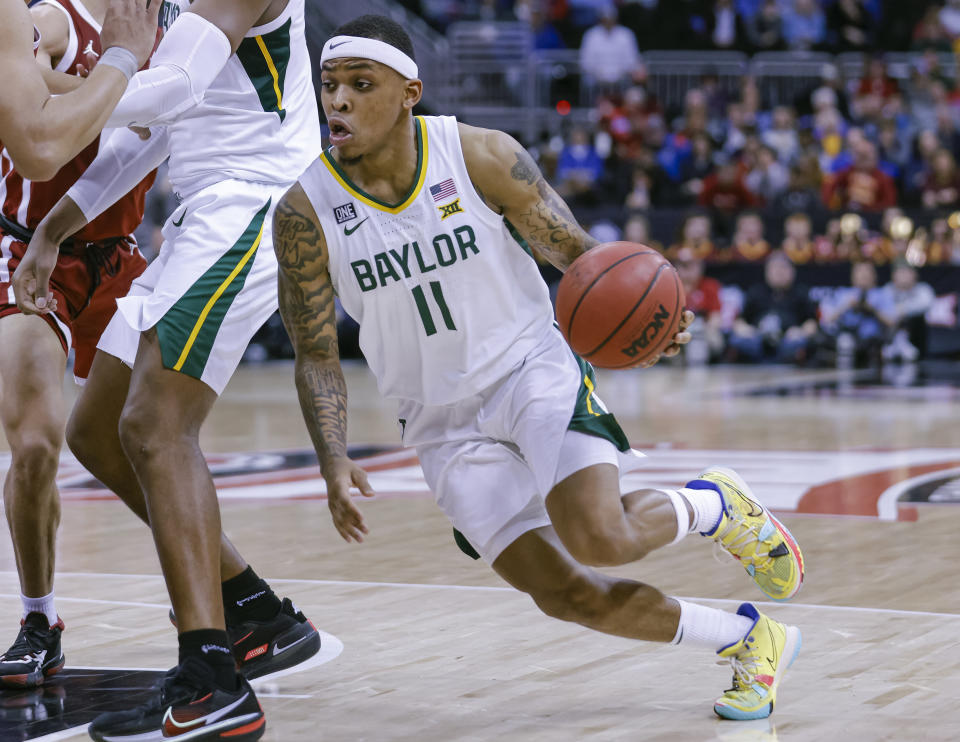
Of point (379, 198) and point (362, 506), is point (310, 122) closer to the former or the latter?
point (379, 198)

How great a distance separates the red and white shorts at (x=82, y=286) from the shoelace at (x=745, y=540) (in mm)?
2049

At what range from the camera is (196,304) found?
407 centimetres

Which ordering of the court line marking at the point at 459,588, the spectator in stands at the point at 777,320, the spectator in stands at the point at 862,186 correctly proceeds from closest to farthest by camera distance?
the court line marking at the point at 459,588
the spectator in stands at the point at 777,320
the spectator in stands at the point at 862,186

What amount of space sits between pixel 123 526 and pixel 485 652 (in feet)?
9.69

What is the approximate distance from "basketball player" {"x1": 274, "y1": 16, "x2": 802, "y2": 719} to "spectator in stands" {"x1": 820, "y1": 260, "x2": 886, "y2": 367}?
11.0 meters

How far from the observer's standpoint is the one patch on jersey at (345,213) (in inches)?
160

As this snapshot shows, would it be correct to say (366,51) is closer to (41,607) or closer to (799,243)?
(41,607)

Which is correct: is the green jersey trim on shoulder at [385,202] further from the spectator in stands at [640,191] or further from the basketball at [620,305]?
the spectator in stands at [640,191]

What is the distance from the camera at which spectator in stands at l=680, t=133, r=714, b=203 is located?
1716cm

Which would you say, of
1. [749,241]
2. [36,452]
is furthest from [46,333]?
[749,241]

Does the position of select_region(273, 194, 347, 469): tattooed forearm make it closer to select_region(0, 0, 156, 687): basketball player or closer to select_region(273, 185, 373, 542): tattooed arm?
select_region(273, 185, 373, 542): tattooed arm

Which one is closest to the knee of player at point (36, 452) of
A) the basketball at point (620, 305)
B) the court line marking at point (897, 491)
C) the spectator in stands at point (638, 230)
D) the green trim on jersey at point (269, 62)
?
the green trim on jersey at point (269, 62)

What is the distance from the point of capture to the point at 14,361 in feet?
14.5

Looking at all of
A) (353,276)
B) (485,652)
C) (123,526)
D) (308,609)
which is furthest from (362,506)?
(353,276)
